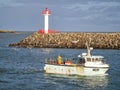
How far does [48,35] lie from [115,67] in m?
50.7

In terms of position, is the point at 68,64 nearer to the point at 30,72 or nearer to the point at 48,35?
the point at 30,72

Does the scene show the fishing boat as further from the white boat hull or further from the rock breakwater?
the rock breakwater

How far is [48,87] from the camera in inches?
1628

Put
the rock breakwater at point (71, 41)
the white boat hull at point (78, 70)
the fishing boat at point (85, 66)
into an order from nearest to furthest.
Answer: the fishing boat at point (85, 66) → the white boat hull at point (78, 70) → the rock breakwater at point (71, 41)

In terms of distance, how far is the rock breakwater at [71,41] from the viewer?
9416 centimetres

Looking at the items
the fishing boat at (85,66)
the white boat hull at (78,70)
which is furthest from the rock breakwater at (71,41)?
the fishing boat at (85,66)

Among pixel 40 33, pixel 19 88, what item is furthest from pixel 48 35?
pixel 19 88

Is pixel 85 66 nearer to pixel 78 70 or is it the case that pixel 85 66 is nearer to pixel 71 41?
pixel 78 70

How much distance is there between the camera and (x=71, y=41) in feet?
327

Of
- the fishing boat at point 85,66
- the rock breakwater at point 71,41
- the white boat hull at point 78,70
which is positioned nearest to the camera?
the fishing boat at point 85,66

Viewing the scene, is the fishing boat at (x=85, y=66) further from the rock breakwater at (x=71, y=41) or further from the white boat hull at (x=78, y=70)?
the rock breakwater at (x=71, y=41)

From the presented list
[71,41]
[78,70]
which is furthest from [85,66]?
[71,41]

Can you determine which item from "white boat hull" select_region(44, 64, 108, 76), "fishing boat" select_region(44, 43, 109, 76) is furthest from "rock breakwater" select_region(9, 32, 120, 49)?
"fishing boat" select_region(44, 43, 109, 76)

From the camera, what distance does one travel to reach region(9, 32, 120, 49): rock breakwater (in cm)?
9416
